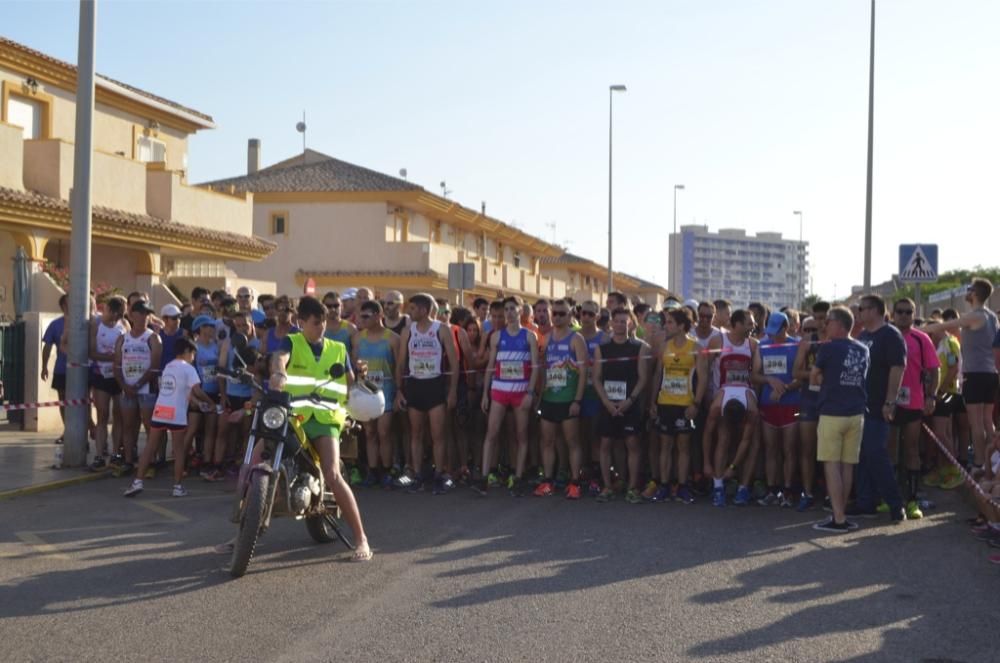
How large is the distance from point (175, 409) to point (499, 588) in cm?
531

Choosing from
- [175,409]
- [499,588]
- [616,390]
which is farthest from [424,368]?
[499,588]

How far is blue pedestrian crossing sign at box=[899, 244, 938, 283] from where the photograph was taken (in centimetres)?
2003

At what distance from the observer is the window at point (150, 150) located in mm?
29484

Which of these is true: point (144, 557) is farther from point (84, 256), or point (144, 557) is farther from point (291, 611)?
point (84, 256)

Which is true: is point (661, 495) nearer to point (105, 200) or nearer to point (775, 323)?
point (775, 323)

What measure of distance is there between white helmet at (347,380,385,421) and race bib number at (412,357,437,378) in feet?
10.6

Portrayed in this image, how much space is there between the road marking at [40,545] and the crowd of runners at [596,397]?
2.31 m

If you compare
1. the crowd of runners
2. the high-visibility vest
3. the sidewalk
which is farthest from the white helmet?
the sidewalk

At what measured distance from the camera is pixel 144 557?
8812 mm

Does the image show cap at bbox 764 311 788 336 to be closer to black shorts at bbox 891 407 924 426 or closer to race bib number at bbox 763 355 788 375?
race bib number at bbox 763 355 788 375

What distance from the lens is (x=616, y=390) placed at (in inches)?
482

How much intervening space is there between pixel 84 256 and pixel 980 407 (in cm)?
1039

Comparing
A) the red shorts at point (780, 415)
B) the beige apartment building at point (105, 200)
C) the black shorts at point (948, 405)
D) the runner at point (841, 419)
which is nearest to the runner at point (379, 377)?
the red shorts at point (780, 415)

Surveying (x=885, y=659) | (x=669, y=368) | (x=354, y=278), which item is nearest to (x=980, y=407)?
(x=669, y=368)
